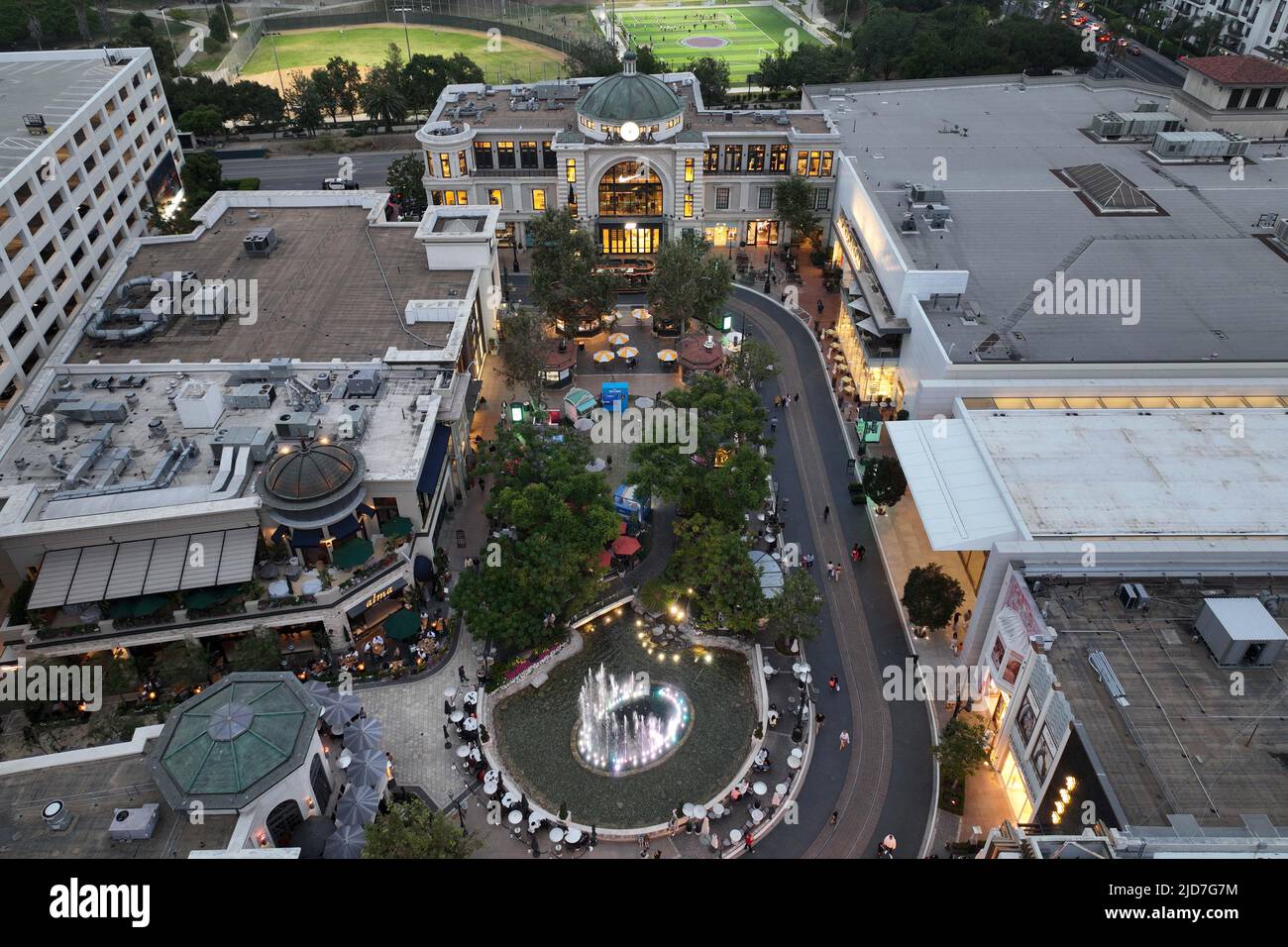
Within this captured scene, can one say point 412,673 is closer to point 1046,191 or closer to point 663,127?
point 663,127

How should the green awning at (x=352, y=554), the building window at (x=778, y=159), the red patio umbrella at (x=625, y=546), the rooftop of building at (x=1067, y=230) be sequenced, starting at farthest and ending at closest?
the building window at (x=778, y=159), the rooftop of building at (x=1067, y=230), the red patio umbrella at (x=625, y=546), the green awning at (x=352, y=554)

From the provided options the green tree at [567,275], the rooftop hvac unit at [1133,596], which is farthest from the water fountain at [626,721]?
the green tree at [567,275]

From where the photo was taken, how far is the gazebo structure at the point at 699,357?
Answer: 8512 cm

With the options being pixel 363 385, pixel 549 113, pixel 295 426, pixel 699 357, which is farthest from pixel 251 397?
pixel 549 113

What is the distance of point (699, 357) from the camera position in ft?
281

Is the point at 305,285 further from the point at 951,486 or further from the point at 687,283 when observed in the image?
the point at 951,486

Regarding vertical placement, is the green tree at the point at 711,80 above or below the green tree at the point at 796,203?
above

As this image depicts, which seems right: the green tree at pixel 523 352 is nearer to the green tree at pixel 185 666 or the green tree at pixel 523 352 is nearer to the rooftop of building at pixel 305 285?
the rooftop of building at pixel 305 285

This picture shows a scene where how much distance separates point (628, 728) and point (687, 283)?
1809 inches

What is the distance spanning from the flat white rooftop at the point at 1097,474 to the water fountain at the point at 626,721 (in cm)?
2004

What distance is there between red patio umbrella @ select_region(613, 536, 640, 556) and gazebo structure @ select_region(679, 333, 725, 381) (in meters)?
22.5

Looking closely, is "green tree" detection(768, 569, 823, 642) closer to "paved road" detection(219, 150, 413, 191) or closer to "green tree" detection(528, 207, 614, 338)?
"green tree" detection(528, 207, 614, 338)

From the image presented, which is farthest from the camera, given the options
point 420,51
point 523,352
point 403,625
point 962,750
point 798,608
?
point 420,51
